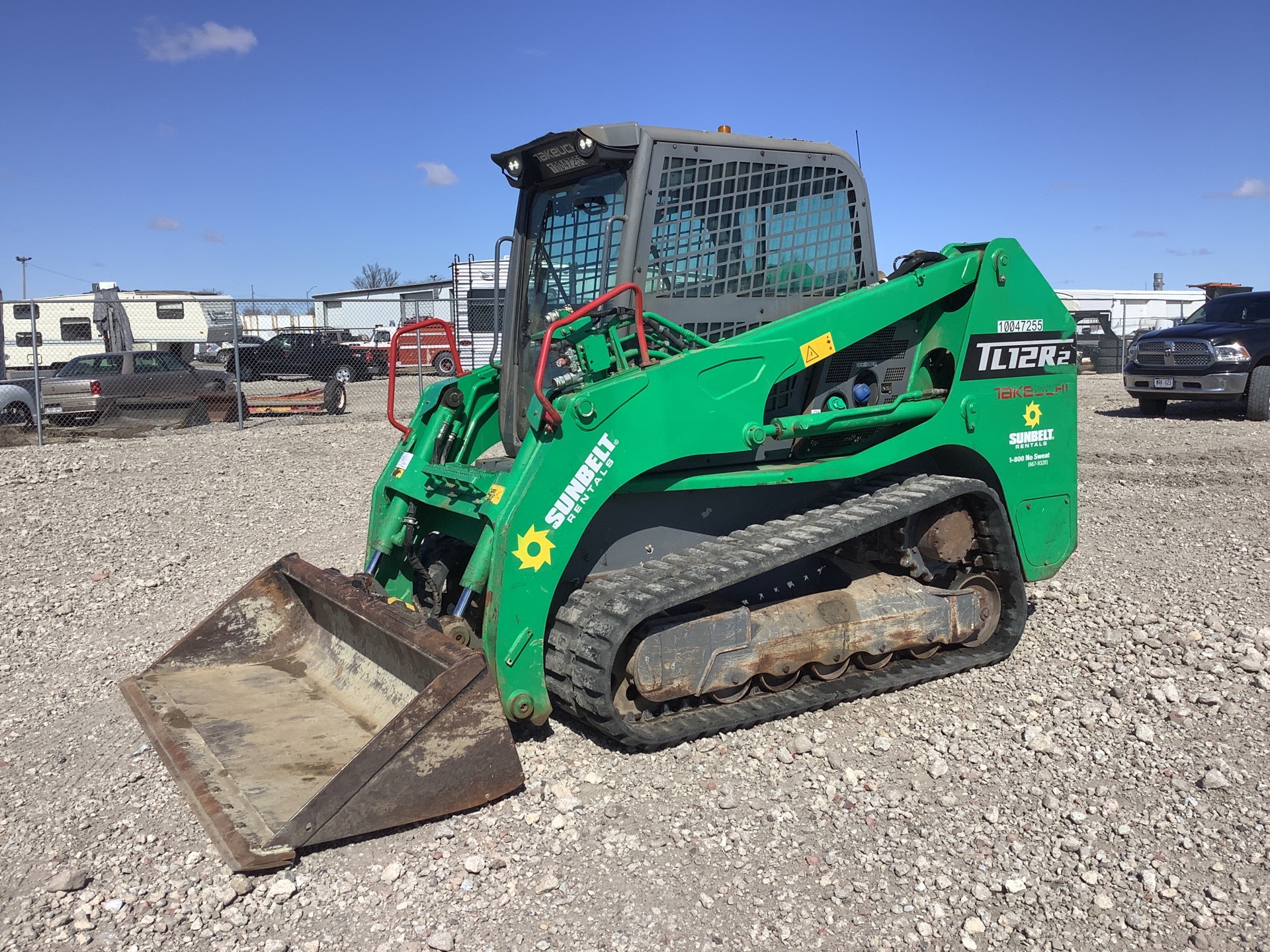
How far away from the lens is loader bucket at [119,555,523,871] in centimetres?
345

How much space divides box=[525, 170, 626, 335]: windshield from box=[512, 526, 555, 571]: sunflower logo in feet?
4.06

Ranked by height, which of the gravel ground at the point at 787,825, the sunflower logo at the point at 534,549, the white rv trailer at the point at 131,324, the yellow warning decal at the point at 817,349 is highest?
the white rv trailer at the point at 131,324

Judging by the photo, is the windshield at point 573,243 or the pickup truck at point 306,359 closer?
the windshield at point 573,243

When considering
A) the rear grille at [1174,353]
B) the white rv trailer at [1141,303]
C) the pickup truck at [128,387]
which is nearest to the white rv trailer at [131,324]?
the pickup truck at [128,387]

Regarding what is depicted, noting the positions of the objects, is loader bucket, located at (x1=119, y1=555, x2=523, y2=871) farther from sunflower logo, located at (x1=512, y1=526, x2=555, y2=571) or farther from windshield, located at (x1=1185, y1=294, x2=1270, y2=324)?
windshield, located at (x1=1185, y1=294, x2=1270, y2=324)

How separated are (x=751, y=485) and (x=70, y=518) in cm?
671

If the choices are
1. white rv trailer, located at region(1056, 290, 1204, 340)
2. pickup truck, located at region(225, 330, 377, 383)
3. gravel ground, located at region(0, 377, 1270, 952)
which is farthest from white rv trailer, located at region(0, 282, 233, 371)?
white rv trailer, located at region(1056, 290, 1204, 340)

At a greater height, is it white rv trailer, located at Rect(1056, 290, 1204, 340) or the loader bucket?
white rv trailer, located at Rect(1056, 290, 1204, 340)

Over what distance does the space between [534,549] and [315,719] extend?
1.24m

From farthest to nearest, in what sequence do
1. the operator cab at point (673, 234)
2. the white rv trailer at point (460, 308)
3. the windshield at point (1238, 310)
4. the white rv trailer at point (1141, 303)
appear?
the white rv trailer at point (1141, 303) < the white rv trailer at point (460, 308) < the windshield at point (1238, 310) < the operator cab at point (673, 234)

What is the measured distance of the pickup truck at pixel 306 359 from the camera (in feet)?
76.0

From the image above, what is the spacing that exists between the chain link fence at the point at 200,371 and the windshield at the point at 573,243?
0.56 m

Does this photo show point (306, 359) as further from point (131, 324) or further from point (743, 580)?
point (743, 580)

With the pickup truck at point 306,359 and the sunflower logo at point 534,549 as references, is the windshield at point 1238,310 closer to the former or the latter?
the sunflower logo at point 534,549
